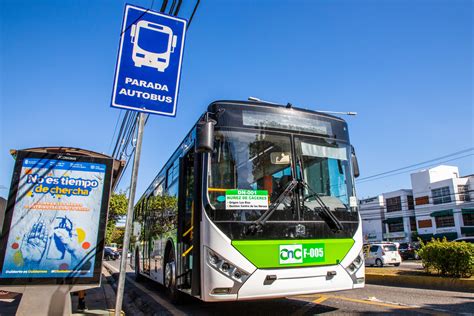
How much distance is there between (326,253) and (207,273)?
6.06ft

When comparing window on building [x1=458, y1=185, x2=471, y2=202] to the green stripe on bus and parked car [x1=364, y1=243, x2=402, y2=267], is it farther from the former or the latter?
the green stripe on bus

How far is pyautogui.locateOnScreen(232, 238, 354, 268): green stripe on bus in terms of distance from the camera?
4.91 m

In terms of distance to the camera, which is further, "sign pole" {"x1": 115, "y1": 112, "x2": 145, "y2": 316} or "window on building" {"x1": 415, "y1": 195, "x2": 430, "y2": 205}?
"window on building" {"x1": 415, "y1": 195, "x2": 430, "y2": 205}

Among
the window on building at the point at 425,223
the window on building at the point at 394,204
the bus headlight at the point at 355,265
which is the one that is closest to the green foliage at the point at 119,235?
the window on building at the point at 394,204

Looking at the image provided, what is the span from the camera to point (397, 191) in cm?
5631

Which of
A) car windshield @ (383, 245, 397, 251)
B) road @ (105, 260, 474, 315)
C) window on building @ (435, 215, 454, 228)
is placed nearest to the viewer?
road @ (105, 260, 474, 315)

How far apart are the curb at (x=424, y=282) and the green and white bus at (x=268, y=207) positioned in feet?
17.2

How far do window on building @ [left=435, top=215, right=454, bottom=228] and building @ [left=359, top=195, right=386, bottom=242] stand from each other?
11494 millimetres

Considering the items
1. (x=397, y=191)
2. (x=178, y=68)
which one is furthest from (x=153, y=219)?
(x=397, y=191)

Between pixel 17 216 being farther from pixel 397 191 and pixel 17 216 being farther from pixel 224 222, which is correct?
pixel 397 191

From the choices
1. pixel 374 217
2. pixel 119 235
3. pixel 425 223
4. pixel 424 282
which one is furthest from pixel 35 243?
pixel 119 235

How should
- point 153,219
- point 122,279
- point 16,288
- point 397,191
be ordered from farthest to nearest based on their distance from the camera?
point 397,191
point 153,219
point 16,288
point 122,279

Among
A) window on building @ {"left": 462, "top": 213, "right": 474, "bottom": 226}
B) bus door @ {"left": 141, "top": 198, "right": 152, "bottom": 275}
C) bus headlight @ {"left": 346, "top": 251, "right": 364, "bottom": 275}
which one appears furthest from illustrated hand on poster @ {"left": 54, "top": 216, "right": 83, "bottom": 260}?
window on building @ {"left": 462, "top": 213, "right": 474, "bottom": 226}

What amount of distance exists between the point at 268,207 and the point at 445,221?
2006 inches
